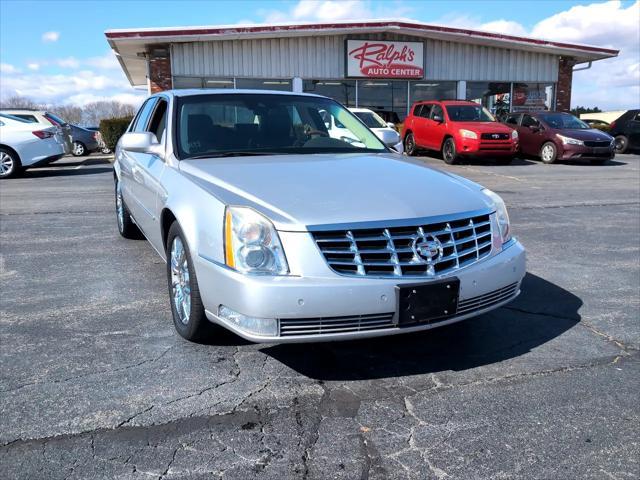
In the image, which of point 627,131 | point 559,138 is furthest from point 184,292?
point 627,131

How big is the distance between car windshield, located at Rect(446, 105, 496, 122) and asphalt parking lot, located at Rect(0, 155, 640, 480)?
11.7 meters

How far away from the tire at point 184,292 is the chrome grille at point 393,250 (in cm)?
86

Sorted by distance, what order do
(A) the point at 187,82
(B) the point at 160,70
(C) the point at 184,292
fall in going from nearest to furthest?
(C) the point at 184,292 < (B) the point at 160,70 < (A) the point at 187,82

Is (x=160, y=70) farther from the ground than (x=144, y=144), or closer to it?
farther from the ground

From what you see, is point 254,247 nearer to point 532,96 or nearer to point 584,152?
point 584,152

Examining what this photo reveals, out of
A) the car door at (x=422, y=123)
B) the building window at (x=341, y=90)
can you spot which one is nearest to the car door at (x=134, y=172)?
the car door at (x=422, y=123)

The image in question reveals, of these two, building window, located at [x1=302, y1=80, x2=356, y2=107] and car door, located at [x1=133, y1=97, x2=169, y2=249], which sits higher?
building window, located at [x1=302, y1=80, x2=356, y2=107]

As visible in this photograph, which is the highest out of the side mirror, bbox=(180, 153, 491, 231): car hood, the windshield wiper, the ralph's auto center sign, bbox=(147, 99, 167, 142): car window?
the ralph's auto center sign

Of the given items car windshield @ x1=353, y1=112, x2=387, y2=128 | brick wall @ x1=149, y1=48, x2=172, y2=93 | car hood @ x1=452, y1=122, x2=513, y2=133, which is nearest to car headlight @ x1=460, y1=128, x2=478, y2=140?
car hood @ x1=452, y1=122, x2=513, y2=133

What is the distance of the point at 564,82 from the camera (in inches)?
924

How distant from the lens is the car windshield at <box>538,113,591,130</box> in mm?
17031

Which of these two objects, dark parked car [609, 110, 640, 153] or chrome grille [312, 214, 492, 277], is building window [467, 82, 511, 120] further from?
chrome grille [312, 214, 492, 277]

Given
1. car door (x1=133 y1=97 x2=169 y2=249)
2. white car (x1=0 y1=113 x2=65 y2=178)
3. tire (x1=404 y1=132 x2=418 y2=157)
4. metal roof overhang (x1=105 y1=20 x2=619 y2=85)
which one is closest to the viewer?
car door (x1=133 y1=97 x2=169 y2=249)

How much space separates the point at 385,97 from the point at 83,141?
37.6 feet
